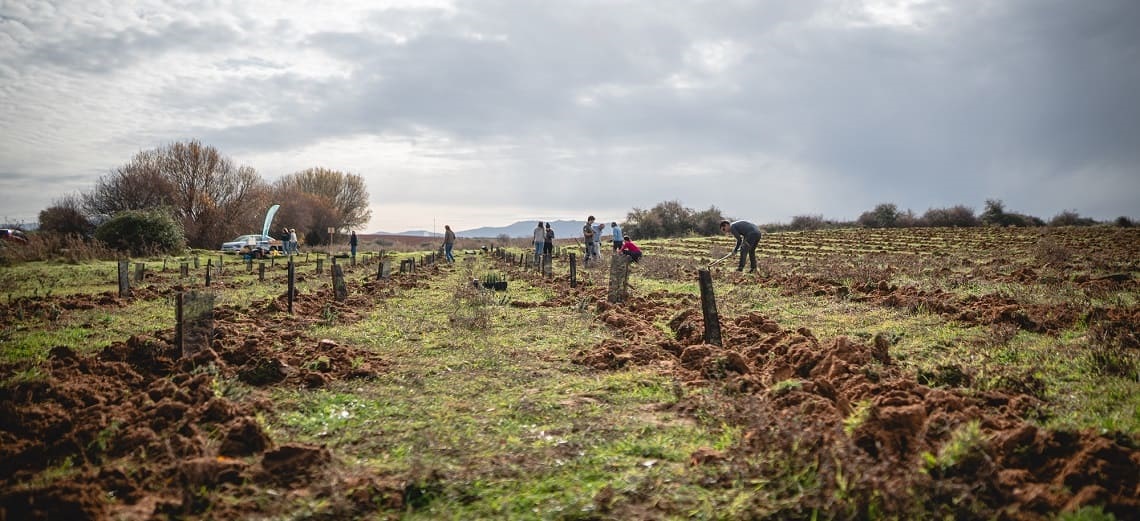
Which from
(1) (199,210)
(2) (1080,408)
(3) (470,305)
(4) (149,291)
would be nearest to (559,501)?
(2) (1080,408)

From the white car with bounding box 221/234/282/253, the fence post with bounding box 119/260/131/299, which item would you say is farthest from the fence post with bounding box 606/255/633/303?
the white car with bounding box 221/234/282/253

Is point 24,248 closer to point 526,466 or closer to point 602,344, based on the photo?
point 602,344

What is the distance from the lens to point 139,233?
33188 millimetres

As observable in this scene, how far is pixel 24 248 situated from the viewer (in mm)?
27266

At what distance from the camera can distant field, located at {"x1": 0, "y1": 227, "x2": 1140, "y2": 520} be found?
133 inches

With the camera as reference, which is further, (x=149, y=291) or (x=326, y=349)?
(x=149, y=291)

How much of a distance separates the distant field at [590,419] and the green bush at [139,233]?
27.3m

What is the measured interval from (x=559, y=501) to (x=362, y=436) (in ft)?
6.06

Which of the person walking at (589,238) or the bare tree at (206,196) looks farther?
the bare tree at (206,196)

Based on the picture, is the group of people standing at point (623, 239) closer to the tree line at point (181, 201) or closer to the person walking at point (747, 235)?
the person walking at point (747, 235)

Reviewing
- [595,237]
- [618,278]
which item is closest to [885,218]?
[595,237]

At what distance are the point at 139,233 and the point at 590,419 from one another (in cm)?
3568

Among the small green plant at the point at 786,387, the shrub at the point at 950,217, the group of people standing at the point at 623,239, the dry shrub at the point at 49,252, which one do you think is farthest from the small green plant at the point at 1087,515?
the shrub at the point at 950,217

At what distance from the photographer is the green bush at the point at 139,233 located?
108 ft
